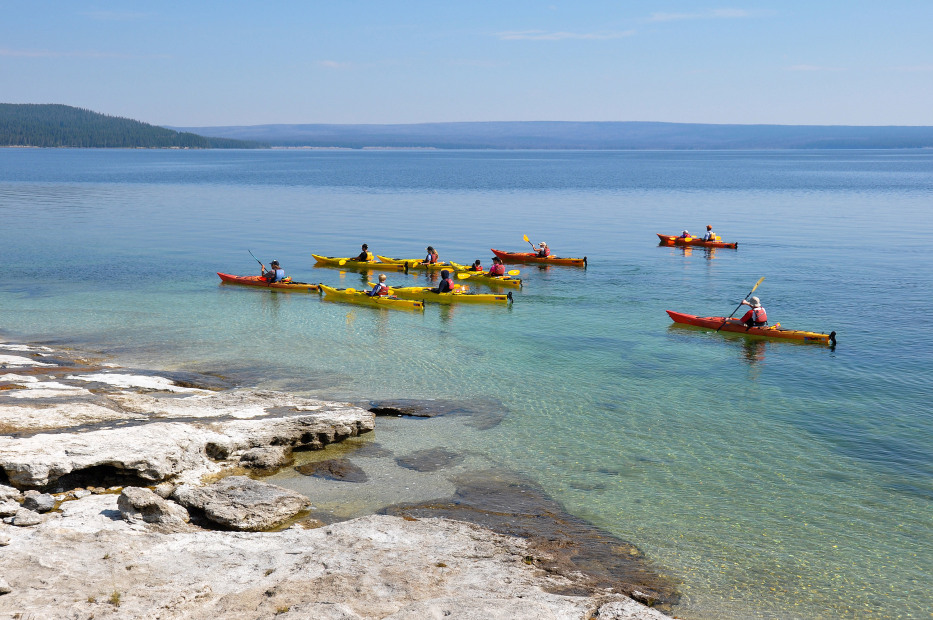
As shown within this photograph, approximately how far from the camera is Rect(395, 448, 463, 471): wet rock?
15188 mm

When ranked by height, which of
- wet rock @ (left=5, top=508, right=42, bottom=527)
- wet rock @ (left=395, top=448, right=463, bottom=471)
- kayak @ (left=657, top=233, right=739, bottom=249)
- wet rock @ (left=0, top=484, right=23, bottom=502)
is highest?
kayak @ (left=657, top=233, right=739, bottom=249)

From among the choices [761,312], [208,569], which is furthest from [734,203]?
[208,569]

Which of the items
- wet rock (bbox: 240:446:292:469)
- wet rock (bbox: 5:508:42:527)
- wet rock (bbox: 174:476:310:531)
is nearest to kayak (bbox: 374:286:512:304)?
wet rock (bbox: 240:446:292:469)

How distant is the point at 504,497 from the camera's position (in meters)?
13.9

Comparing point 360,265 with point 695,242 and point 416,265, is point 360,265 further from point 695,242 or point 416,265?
point 695,242

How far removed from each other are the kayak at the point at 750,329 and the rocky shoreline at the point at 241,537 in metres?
15.4

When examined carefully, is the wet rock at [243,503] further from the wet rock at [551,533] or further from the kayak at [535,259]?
the kayak at [535,259]

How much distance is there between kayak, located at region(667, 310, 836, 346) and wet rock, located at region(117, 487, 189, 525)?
2069cm

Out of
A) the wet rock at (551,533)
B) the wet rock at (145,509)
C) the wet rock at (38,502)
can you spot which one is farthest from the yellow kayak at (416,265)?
the wet rock at (38,502)

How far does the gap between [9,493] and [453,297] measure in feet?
74.4

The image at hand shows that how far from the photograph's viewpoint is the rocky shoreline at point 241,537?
30.8 feet

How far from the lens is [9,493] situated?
11.6m

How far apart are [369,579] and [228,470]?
17.7ft

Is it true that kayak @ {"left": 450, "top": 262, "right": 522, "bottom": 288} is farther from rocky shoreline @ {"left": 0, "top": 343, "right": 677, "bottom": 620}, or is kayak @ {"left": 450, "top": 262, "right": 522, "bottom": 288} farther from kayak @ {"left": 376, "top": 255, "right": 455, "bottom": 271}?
rocky shoreline @ {"left": 0, "top": 343, "right": 677, "bottom": 620}
